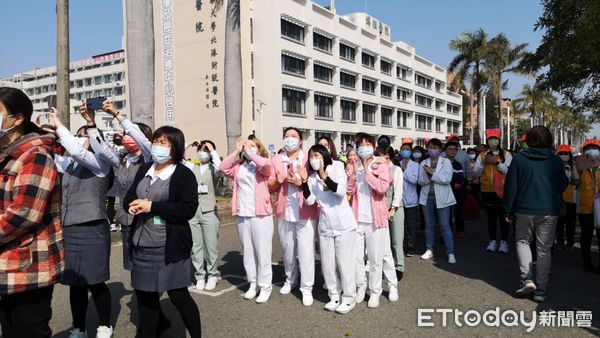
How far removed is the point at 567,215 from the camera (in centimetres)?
816

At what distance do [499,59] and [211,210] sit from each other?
38373 millimetres

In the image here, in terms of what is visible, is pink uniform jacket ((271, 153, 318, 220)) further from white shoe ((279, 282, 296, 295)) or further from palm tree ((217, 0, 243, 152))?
palm tree ((217, 0, 243, 152))

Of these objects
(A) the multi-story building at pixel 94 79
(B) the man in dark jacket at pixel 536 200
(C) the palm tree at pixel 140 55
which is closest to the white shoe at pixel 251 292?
(B) the man in dark jacket at pixel 536 200

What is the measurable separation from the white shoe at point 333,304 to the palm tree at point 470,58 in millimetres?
38330

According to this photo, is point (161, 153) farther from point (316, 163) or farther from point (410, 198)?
point (410, 198)

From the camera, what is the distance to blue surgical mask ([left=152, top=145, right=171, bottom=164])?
3.69 meters

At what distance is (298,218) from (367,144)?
118 cm

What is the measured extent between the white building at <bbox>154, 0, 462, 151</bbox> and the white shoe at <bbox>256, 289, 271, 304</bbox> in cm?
2616

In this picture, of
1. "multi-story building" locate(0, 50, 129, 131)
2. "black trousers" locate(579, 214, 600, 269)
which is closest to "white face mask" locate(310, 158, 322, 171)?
"black trousers" locate(579, 214, 600, 269)

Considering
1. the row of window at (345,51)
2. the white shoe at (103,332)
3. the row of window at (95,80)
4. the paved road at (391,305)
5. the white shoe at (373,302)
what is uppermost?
the row of window at (95,80)

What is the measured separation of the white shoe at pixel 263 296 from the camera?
5336 millimetres

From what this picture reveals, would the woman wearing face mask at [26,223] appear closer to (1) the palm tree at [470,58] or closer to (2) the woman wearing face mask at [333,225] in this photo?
(2) the woman wearing face mask at [333,225]

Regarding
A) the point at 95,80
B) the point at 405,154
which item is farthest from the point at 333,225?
the point at 95,80

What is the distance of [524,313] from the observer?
4859 mm
